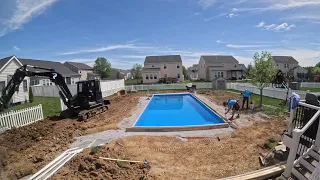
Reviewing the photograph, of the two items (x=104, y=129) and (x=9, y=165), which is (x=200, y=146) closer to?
(x=104, y=129)

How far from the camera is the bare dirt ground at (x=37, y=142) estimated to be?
6502 mm

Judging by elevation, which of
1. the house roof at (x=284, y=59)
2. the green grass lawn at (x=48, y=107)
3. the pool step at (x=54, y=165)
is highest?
the house roof at (x=284, y=59)

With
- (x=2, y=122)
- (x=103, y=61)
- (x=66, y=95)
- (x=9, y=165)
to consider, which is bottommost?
(x=9, y=165)

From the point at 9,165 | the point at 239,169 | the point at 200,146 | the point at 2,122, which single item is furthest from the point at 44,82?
the point at 239,169

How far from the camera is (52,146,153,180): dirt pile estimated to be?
574 centimetres

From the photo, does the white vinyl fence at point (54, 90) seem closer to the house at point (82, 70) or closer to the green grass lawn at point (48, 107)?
the green grass lawn at point (48, 107)

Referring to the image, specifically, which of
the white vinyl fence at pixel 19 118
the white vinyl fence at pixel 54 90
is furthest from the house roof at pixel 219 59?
the white vinyl fence at pixel 19 118

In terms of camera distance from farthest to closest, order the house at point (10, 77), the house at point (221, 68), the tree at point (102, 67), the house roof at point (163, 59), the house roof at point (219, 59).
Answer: the tree at point (102, 67)
the house roof at point (219, 59)
the house roof at point (163, 59)
the house at point (221, 68)
the house at point (10, 77)

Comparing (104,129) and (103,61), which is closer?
(104,129)

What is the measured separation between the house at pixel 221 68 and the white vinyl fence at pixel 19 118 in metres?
42.0

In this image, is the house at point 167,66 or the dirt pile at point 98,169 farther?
the house at point 167,66

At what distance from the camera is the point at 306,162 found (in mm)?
4707

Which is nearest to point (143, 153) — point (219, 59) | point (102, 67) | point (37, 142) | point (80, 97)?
point (37, 142)

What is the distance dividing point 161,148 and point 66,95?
343 inches
